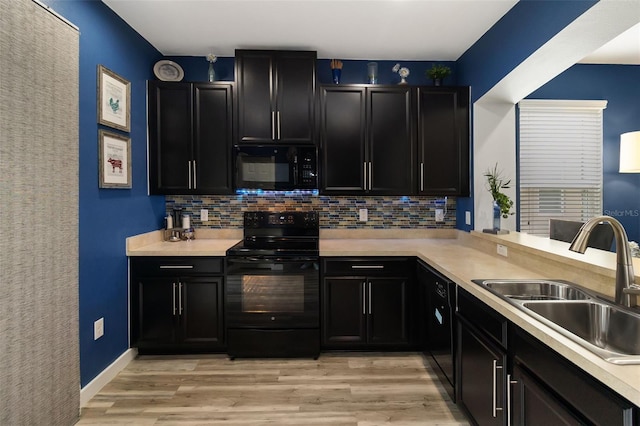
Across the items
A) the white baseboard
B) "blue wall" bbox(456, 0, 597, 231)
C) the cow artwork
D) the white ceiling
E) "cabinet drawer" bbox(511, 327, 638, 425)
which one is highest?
the white ceiling

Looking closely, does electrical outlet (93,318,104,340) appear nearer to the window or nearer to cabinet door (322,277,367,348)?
cabinet door (322,277,367,348)

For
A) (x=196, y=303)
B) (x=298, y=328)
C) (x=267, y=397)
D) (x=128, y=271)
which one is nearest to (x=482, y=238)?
(x=298, y=328)

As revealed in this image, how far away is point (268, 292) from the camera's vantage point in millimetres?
2693

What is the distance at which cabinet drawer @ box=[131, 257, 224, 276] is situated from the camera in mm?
2686

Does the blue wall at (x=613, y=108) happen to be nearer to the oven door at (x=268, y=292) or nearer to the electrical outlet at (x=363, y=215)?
the electrical outlet at (x=363, y=215)

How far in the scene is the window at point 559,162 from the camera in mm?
3375

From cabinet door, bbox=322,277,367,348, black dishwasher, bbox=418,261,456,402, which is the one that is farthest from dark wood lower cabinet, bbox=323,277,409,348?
black dishwasher, bbox=418,261,456,402

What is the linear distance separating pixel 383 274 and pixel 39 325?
222 cm

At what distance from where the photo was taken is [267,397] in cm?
219

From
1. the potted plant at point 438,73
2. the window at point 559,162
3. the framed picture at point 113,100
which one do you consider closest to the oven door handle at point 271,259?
the framed picture at point 113,100

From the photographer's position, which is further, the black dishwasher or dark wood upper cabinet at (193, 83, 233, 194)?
dark wood upper cabinet at (193, 83, 233, 194)

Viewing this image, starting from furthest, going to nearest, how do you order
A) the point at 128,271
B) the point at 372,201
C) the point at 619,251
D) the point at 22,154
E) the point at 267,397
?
the point at 372,201, the point at 128,271, the point at 267,397, the point at 22,154, the point at 619,251

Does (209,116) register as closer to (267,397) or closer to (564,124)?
(267,397)

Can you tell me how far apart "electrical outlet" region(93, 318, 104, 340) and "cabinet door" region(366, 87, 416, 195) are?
2.34 m
